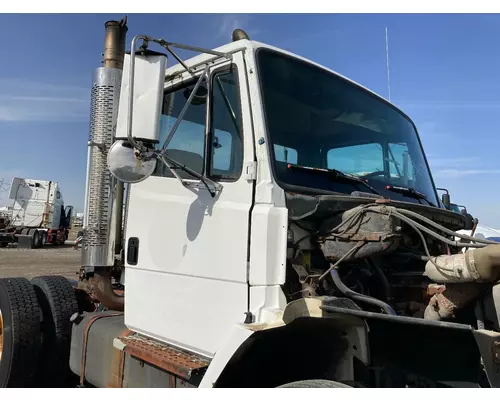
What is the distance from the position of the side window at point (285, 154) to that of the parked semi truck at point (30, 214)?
24.8 meters

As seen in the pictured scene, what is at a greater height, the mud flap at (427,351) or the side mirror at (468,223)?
the side mirror at (468,223)

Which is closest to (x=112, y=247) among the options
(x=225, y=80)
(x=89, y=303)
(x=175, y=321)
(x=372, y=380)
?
(x=89, y=303)

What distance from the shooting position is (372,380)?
2.42 metres

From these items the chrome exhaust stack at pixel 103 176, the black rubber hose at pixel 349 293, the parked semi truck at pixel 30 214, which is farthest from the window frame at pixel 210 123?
the parked semi truck at pixel 30 214

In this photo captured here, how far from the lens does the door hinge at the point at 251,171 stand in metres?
2.62

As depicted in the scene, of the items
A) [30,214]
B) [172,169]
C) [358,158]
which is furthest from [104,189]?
[30,214]

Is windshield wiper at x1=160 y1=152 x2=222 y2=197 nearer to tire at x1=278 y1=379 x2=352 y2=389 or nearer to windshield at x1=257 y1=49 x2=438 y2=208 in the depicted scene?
windshield at x1=257 y1=49 x2=438 y2=208

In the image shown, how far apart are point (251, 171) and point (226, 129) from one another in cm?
38

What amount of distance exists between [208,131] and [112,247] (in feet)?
5.03

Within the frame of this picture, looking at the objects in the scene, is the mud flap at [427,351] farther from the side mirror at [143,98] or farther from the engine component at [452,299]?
the side mirror at [143,98]

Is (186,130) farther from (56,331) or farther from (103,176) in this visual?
(56,331)

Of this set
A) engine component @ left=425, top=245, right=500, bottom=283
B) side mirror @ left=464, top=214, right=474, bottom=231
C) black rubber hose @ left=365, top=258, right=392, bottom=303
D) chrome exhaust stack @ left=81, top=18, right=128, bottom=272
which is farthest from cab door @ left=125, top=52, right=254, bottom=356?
side mirror @ left=464, top=214, right=474, bottom=231

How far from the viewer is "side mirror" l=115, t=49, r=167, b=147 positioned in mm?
2467

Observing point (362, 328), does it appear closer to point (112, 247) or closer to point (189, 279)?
point (189, 279)
